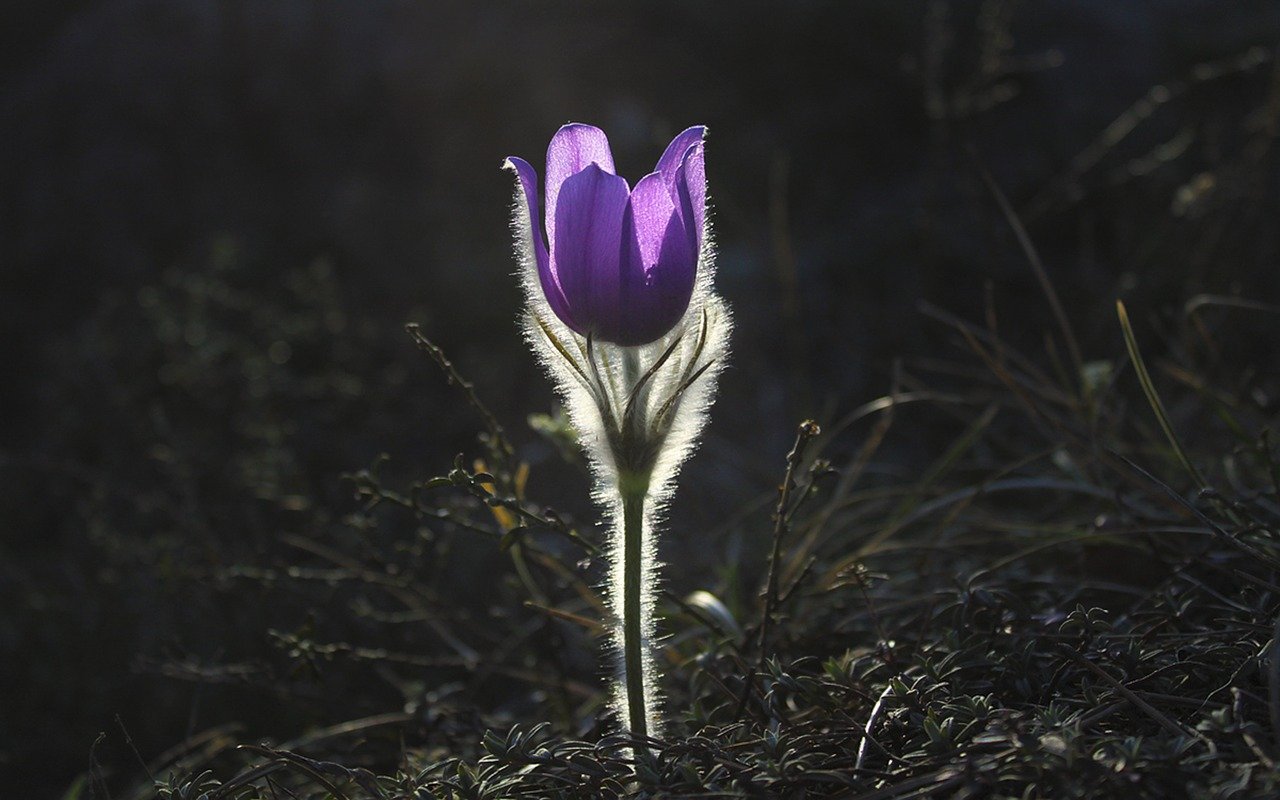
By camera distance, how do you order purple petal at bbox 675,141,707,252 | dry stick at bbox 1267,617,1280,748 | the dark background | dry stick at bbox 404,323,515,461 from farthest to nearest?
1. the dark background
2. dry stick at bbox 404,323,515,461
3. purple petal at bbox 675,141,707,252
4. dry stick at bbox 1267,617,1280,748

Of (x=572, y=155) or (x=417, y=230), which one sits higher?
(x=417, y=230)

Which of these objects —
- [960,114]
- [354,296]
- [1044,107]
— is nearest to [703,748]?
[960,114]

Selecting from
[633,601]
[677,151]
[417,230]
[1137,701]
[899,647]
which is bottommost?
[1137,701]

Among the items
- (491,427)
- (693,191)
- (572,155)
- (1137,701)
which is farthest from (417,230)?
(1137,701)

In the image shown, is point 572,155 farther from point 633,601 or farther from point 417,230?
point 417,230

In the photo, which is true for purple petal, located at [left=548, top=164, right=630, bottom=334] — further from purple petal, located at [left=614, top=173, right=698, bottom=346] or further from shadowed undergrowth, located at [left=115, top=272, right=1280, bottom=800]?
shadowed undergrowth, located at [left=115, top=272, right=1280, bottom=800]

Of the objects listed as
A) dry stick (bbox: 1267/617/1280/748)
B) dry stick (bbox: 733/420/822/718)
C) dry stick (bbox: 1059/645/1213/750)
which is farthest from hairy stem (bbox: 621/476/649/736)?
dry stick (bbox: 1267/617/1280/748)

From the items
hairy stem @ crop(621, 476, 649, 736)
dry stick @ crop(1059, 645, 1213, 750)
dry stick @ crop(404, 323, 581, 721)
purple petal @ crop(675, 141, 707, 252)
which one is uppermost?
purple petal @ crop(675, 141, 707, 252)

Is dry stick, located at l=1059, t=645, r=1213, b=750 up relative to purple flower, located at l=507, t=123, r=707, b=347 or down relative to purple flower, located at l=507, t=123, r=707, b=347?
down

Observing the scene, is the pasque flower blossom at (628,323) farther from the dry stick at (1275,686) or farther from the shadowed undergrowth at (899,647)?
the dry stick at (1275,686)
